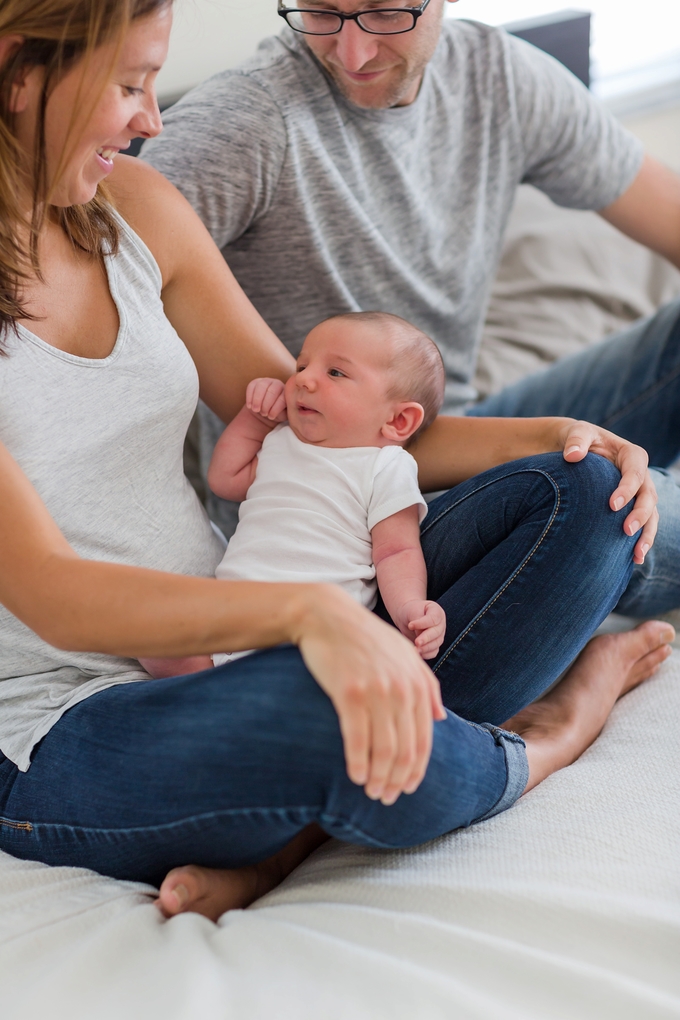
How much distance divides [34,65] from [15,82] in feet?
0.08

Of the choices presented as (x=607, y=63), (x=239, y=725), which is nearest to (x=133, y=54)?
(x=239, y=725)

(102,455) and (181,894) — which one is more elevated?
(102,455)

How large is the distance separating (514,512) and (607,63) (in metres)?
2.12

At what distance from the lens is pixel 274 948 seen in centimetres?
81

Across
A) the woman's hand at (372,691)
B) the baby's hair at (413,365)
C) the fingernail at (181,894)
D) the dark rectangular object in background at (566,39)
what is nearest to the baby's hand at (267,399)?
the baby's hair at (413,365)

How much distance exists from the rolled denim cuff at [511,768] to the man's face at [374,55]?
0.95 meters

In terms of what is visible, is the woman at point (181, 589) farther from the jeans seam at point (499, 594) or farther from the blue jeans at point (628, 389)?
the blue jeans at point (628, 389)

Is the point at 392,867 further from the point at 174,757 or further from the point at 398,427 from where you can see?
the point at 398,427

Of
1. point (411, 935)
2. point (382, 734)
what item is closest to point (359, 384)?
point (382, 734)

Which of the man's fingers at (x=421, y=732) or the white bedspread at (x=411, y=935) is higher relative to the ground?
the man's fingers at (x=421, y=732)

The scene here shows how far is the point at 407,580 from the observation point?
104 cm

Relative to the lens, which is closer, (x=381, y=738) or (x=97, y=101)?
(x=381, y=738)

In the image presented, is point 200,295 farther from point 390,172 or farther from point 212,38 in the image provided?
point 212,38

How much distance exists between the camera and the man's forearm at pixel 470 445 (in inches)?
47.9
